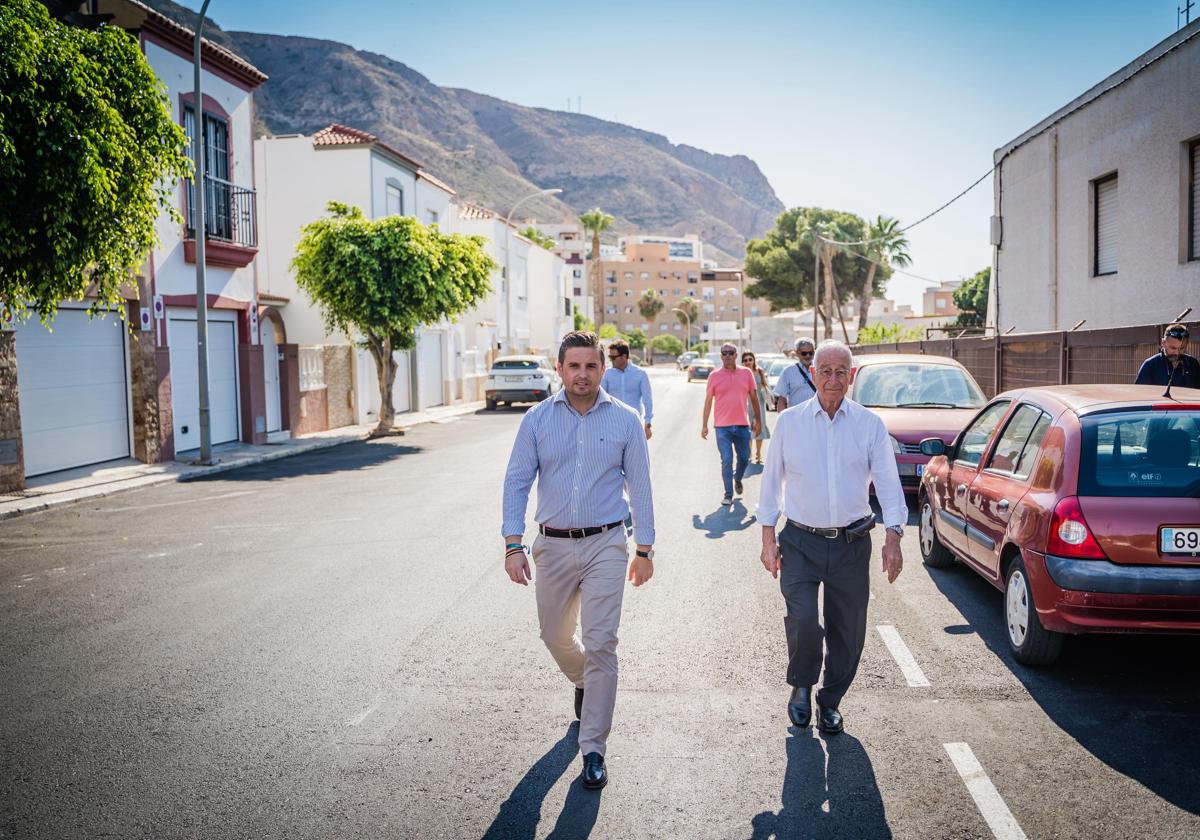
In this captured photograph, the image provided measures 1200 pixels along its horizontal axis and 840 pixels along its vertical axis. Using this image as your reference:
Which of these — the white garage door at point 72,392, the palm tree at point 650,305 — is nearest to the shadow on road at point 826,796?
the white garage door at point 72,392

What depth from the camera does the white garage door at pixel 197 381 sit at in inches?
717

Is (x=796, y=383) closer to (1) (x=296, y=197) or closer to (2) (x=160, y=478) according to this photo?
(2) (x=160, y=478)

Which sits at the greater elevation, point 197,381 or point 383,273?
point 383,273

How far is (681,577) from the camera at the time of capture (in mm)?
7676

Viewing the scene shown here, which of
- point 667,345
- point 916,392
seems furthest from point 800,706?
point 667,345

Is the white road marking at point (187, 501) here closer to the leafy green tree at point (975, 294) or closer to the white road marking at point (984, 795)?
the white road marking at point (984, 795)

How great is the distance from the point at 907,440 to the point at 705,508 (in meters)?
2.36

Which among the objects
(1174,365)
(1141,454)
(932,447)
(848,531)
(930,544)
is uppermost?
(1174,365)

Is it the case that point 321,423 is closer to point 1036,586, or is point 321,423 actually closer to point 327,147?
point 327,147

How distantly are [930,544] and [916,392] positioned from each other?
4.71 metres

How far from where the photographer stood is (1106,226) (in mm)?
17250

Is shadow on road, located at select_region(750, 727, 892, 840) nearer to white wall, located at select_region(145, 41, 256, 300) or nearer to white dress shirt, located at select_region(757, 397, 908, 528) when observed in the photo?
white dress shirt, located at select_region(757, 397, 908, 528)

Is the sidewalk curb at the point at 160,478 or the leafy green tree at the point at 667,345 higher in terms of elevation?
the leafy green tree at the point at 667,345

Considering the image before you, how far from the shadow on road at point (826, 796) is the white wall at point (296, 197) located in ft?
84.5
